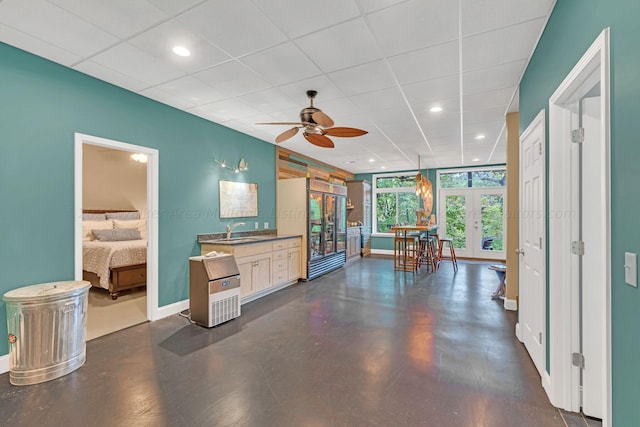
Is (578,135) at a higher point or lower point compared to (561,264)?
higher

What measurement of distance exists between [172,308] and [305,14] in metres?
3.68

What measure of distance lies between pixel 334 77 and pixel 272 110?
122cm

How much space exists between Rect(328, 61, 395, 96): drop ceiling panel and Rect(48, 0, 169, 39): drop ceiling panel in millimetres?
1588

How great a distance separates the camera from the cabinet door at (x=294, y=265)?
206 inches

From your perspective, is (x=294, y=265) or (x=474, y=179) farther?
(x=474, y=179)

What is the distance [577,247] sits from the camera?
1.81 metres

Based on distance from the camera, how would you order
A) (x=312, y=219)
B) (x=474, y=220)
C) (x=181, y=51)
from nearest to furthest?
(x=181, y=51), (x=312, y=219), (x=474, y=220)

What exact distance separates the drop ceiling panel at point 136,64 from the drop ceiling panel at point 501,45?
2.73m

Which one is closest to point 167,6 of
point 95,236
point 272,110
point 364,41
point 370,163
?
point 364,41

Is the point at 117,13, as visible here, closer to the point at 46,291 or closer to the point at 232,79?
the point at 232,79

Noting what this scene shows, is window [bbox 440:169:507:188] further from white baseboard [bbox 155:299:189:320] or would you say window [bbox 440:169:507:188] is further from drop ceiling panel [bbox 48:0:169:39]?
drop ceiling panel [bbox 48:0:169:39]

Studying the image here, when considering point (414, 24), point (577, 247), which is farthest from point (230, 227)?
point (577, 247)

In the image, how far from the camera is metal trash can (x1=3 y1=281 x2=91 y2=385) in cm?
221

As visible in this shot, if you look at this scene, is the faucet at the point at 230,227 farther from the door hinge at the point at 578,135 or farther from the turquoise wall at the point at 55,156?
the door hinge at the point at 578,135
